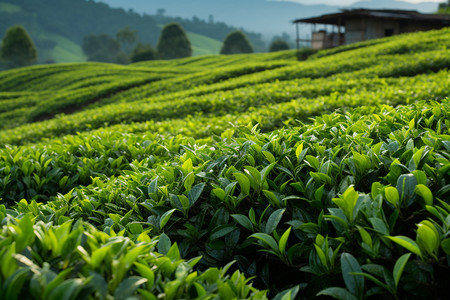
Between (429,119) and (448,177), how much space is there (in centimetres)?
102

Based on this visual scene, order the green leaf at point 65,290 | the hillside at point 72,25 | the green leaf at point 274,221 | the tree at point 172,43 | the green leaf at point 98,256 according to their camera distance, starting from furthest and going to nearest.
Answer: the hillside at point 72,25 < the tree at point 172,43 < the green leaf at point 274,221 < the green leaf at point 98,256 < the green leaf at point 65,290

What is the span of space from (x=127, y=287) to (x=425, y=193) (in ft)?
4.68

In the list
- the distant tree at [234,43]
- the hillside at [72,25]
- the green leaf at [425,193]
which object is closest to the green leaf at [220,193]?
the green leaf at [425,193]

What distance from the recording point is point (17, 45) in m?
61.1

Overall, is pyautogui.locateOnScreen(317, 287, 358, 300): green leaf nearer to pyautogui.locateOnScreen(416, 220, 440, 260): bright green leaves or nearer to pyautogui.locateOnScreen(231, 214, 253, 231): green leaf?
pyautogui.locateOnScreen(416, 220, 440, 260): bright green leaves

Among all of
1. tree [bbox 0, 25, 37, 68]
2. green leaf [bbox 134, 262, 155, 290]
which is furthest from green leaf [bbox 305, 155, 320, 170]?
tree [bbox 0, 25, 37, 68]

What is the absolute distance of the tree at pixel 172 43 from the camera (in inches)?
2714

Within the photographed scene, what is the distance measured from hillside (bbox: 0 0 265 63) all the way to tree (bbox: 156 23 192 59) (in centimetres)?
4438

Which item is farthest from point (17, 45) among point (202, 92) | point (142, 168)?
point (142, 168)

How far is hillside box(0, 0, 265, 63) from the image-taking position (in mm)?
117000

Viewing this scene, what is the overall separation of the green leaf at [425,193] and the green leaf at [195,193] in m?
1.19

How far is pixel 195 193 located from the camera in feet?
7.16

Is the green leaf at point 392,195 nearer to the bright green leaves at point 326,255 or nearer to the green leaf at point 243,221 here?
the bright green leaves at point 326,255

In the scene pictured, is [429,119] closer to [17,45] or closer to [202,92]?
[202,92]
